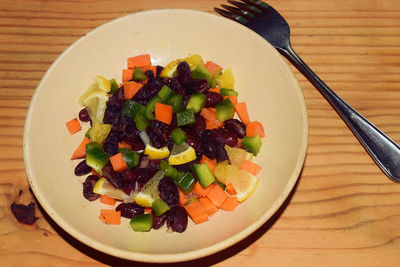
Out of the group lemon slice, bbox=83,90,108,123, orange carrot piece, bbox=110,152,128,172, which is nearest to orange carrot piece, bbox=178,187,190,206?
orange carrot piece, bbox=110,152,128,172

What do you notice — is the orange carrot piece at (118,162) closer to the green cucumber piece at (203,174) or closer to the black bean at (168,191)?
the black bean at (168,191)

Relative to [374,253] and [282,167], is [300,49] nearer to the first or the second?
[282,167]

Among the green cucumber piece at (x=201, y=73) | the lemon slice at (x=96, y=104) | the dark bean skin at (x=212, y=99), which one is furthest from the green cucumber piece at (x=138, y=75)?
the dark bean skin at (x=212, y=99)

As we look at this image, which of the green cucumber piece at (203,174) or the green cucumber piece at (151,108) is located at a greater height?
the green cucumber piece at (151,108)

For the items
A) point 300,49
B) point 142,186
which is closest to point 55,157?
point 142,186

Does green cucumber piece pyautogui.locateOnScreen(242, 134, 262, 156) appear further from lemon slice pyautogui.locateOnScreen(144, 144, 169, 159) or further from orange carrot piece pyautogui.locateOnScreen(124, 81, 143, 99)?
orange carrot piece pyautogui.locateOnScreen(124, 81, 143, 99)

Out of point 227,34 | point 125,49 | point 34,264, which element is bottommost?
point 34,264
